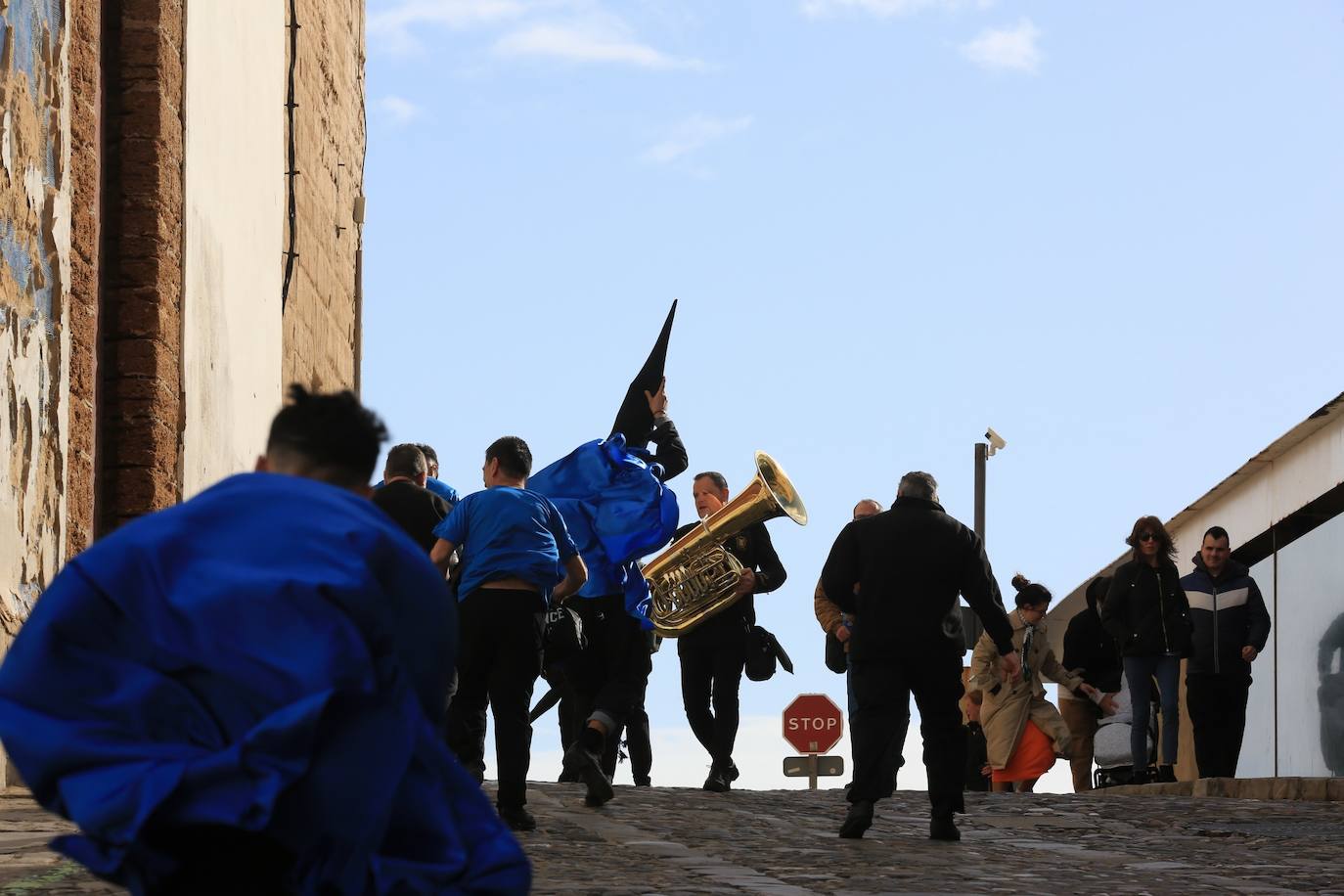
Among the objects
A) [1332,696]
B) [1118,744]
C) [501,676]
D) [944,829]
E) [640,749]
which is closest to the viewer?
[501,676]

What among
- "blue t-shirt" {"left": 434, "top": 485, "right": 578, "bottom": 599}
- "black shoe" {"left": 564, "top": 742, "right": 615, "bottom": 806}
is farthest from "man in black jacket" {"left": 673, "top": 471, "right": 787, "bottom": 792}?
"blue t-shirt" {"left": 434, "top": 485, "right": 578, "bottom": 599}

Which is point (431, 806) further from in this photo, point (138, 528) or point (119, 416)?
point (119, 416)

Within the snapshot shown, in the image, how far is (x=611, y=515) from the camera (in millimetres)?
12383

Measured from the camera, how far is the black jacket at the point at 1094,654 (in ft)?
56.7

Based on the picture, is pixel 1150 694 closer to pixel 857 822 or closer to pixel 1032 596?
pixel 1032 596

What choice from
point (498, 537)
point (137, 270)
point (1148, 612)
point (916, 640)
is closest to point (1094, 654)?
point (1148, 612)

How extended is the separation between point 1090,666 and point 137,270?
25.0 feet

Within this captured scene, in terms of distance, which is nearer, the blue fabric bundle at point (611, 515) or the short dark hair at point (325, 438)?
the short dark hair at point (325, 438)

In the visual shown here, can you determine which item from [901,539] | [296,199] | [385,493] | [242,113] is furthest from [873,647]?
[296,199]

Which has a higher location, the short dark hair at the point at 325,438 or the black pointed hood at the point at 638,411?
the black pointed hood at the point at 638,411

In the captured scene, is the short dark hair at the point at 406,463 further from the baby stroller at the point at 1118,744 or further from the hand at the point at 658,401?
the baby stroller at the point at 1118,744

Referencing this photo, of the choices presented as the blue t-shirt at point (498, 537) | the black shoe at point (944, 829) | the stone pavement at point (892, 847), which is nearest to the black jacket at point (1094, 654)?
the stone pavement at point (892, 847)

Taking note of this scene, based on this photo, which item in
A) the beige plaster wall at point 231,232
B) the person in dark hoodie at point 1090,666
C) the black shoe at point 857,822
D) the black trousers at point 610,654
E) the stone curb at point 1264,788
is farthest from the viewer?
the person in dark hoodie at point 1090,666

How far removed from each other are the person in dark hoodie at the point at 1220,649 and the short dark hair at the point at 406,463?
7103 millimetres
